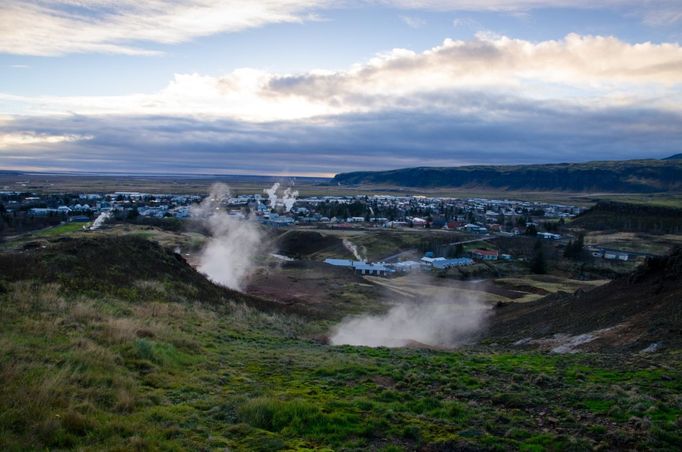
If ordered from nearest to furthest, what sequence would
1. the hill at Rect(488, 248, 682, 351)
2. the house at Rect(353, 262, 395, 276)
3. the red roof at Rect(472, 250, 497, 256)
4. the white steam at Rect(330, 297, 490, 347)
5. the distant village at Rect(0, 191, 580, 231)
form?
the hill at Rect(488, 248, 682, 351), the white steam at Rect(330, 297, 490, 347), the house at Rect(353, 262, 395, 276), the red roof at Rect(472, 250, 497, 256), the distant village at Rect(0, 191, 580, 231)

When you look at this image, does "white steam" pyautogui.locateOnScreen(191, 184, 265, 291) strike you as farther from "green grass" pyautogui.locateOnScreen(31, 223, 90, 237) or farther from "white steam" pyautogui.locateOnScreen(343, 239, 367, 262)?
"green grass" pyautogui.locateOnScreen(31, 223, 90, 237)

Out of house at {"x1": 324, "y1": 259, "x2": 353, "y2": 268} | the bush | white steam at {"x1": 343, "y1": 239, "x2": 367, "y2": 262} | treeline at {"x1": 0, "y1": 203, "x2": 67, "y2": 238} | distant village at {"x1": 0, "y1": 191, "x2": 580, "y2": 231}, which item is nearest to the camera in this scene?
the bush

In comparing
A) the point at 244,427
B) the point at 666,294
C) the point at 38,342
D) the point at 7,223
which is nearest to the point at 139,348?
the point at 38,342

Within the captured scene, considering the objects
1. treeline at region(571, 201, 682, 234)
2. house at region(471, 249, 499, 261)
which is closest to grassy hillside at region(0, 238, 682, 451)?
house at region(471, 249, 499, 261)

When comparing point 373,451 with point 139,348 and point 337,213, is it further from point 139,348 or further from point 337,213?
point 337,213

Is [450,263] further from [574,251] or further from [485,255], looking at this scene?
[574,251]

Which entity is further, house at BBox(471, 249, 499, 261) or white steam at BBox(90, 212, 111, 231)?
white steam at BBox(90, 212, 111, 231)

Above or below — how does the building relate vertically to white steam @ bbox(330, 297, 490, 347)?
below
